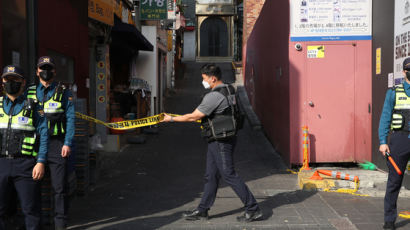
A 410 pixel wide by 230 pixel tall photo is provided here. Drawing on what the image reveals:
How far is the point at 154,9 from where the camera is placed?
1498 cm

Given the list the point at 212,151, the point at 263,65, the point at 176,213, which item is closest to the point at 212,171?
the point at 212,151

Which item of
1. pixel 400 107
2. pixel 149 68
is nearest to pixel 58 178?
pixel 400 107

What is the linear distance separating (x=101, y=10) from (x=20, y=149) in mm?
6393

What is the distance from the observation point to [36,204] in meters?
4.20

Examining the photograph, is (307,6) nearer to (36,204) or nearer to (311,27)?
(311,27)

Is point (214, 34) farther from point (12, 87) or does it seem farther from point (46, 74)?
point (12, 87)

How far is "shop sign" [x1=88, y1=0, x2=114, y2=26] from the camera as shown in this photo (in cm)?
938

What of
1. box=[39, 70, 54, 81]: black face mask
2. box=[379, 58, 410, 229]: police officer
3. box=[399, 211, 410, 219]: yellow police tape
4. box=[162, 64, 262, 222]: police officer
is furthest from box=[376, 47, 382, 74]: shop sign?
box=[39, 70, 54, 81]: black face mask

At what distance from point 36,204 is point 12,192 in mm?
249

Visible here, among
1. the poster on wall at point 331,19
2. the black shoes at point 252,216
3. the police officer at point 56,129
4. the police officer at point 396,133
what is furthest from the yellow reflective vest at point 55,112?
the poster on wall at point 331,19

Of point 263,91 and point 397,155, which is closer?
point 397,155

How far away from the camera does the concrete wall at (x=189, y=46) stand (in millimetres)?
37172

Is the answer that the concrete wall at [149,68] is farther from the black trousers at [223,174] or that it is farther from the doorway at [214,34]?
the doorway at [214,34]

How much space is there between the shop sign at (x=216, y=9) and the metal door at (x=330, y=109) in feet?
94.1
